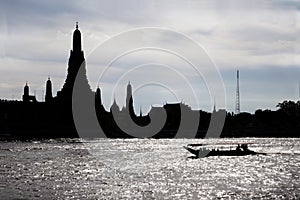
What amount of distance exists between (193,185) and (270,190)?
1036cm

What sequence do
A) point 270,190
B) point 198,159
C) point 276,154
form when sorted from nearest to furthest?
point 270,190 < point 198,159 < point 276,154

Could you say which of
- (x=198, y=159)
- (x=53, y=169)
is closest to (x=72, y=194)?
(x=53, y=169)

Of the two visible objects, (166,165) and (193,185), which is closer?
(193,185)

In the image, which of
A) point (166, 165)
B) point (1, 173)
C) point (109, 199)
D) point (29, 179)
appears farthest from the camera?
point (166, 165)

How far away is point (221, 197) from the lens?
69.9 m

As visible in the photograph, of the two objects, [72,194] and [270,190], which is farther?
[270,190]

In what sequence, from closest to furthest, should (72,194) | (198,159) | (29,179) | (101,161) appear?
(72,194), (29,179), (101,161), (198,159)

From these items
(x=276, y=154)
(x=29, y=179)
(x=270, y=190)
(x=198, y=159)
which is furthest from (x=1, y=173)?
(x=276, y=154)

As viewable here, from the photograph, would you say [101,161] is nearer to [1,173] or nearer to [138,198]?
[1,173]

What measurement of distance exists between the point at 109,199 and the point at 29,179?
2593cm

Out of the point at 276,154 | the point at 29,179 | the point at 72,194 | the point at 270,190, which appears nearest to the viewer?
the point at 72,194

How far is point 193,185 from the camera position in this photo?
83438 millimetres

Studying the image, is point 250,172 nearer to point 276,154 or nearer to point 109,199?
point 109,199

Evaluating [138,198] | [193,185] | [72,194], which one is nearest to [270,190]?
[193,185]
